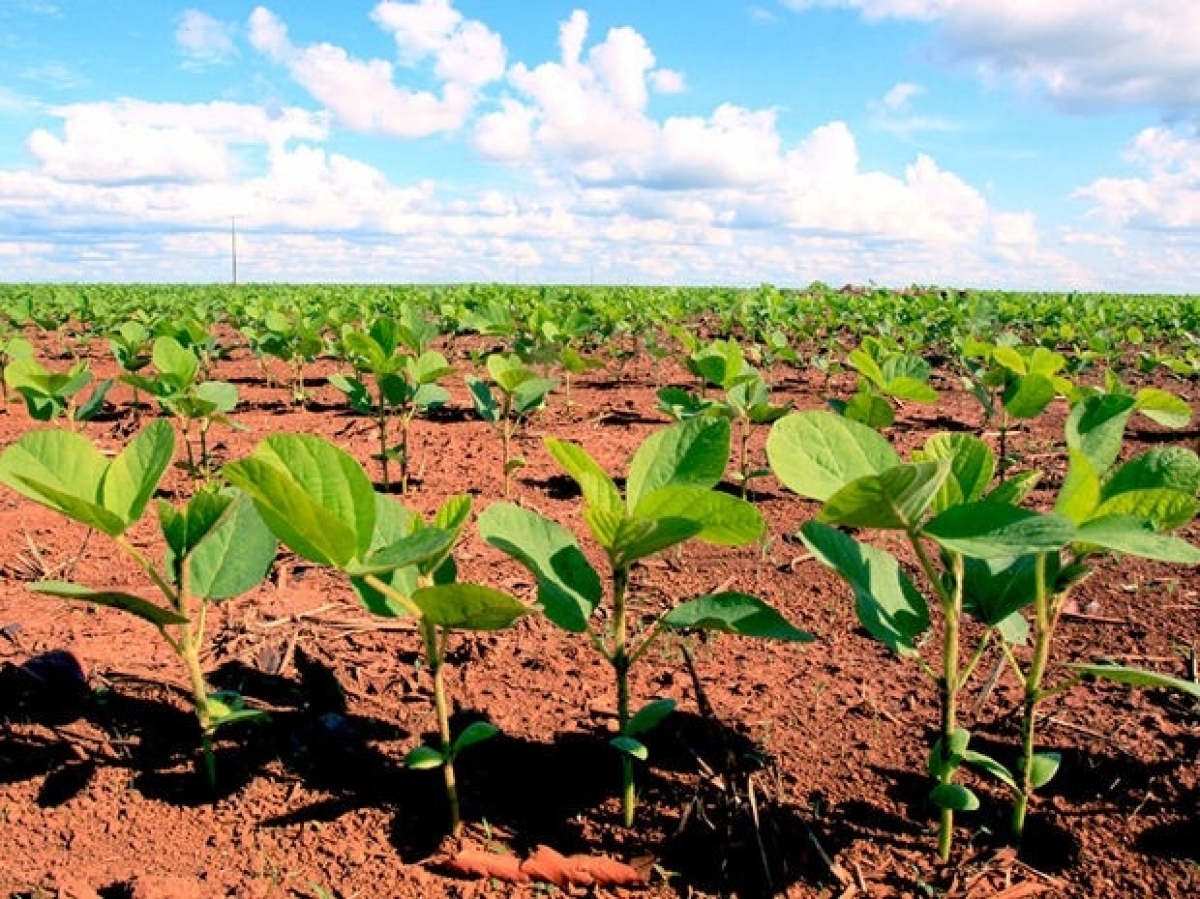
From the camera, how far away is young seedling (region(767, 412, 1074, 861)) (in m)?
1.11

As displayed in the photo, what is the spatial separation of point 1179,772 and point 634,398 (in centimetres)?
646

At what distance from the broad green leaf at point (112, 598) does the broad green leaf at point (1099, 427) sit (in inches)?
54.5

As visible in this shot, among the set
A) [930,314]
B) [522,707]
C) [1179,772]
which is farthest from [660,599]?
[930,314]

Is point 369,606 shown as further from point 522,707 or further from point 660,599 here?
point 660,599

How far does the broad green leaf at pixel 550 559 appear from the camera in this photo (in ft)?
4.57

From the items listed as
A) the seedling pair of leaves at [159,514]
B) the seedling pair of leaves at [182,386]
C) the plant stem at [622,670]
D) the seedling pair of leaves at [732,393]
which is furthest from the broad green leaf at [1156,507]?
the seedling pair of leaves at [182,386]

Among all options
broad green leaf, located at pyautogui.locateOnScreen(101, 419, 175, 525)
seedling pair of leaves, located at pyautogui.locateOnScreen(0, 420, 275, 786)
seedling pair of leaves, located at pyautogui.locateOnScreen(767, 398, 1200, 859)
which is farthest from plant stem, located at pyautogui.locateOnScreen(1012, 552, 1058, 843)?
broad green leaf, located at pyautogui.locateOnScreen(101, 419, 175, 525)

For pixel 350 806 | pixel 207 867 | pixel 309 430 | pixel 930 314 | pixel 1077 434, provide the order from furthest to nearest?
pixel 930 314, pixel 309 430, pixel 350 806, pixel 207 867, pixel 1077 434

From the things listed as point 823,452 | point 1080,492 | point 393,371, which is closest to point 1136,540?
point 1080,492

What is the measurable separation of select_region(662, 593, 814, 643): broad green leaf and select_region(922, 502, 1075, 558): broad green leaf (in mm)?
263

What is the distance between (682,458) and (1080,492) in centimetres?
56

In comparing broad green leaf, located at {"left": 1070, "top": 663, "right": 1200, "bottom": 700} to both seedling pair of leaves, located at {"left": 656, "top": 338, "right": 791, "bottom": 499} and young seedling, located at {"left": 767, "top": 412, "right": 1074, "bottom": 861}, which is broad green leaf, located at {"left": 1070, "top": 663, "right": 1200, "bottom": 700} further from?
seedling pair of leaves, located at {"left": 656, "top": 338, "right": 791, "bottom": 499}

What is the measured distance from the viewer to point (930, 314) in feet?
49.0

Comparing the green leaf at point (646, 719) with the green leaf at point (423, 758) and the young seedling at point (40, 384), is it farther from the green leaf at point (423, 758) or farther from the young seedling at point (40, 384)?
the young seedling at point (40, 384)
